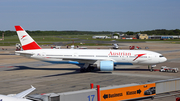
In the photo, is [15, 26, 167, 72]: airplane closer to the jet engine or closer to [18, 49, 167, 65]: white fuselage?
[18, 49, 167, 65]: white fuselage

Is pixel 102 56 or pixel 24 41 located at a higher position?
pixel 24 41

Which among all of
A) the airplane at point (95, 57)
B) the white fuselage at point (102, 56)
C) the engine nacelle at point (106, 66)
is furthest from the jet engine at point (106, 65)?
the white fuselage at point (102, 56)

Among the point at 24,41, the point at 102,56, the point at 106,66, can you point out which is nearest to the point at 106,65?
the point at 106,66

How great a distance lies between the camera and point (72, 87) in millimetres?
28641

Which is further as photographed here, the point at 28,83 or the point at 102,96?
the point at 28,83

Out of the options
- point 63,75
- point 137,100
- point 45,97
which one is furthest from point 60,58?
point 45,97

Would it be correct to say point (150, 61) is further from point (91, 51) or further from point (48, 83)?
point (48, 83)

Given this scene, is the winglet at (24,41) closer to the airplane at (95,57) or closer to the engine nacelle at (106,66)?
the airplane at (95,57)

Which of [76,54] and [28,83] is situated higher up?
[76,54]

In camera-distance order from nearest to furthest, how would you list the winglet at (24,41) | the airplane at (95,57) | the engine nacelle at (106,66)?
the engine nacelle at (106,66)
the airplane at (95,57)
the winglet at (24,41)

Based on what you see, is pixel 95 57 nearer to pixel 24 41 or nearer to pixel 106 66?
pixel 106 66

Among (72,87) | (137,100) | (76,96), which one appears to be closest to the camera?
(76,96)

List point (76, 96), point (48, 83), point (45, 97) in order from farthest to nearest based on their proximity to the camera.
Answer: point (48, 83) → point (76, 96) → point (45, 97)

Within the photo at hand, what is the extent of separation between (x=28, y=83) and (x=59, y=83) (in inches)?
168
